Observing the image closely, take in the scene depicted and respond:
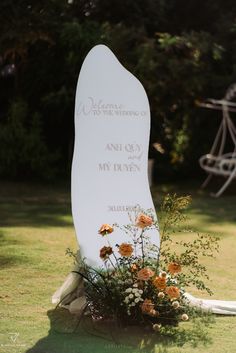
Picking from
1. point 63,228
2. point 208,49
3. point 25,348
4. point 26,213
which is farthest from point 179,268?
point 208,49

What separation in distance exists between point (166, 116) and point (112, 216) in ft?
25.2

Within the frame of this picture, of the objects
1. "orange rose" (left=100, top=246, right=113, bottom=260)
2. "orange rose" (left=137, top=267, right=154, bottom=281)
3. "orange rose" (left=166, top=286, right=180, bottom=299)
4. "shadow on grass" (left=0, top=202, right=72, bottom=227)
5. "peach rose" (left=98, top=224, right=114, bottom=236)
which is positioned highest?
"peach rose" (left=98, top=224, right=114, bottom=236)

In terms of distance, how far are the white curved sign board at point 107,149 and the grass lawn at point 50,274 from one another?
0.62 meters

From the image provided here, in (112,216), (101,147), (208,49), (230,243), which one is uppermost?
(208,49)

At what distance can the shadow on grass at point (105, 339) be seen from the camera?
12.6 ft

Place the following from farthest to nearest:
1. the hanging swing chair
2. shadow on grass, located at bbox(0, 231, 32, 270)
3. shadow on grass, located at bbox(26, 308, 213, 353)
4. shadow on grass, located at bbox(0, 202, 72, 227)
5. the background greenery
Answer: the background greenery
the hanging swing chair
shadow on grass, located at bbox(0, 202, 72, 227)
shadow on grass, located at bbox(0, 231, 32, 270)
shadow on grass, located at bbox(26, 308, 213, 353)

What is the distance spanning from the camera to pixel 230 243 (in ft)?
22.9

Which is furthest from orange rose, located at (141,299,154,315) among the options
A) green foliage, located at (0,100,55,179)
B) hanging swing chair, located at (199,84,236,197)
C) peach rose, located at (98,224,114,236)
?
green foliage, located at (0,100,55,179)

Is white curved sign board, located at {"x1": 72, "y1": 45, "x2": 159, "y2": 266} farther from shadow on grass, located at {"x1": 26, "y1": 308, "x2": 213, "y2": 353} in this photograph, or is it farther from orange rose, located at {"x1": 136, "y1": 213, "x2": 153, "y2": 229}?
shadow on grass, located at {"x1": 26, "y1": 308, "x2": 213, "y2": 353}

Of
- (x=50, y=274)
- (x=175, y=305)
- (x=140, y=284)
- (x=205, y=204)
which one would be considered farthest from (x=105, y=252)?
(x=205, y=204)

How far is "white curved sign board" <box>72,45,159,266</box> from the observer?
4590 mm

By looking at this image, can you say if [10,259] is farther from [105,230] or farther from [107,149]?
[105,230]

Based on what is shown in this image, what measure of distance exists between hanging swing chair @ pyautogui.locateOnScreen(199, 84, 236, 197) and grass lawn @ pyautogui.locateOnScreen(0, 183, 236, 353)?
0.46m

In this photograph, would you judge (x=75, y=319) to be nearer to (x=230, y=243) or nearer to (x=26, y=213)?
(x=230, y=243)
